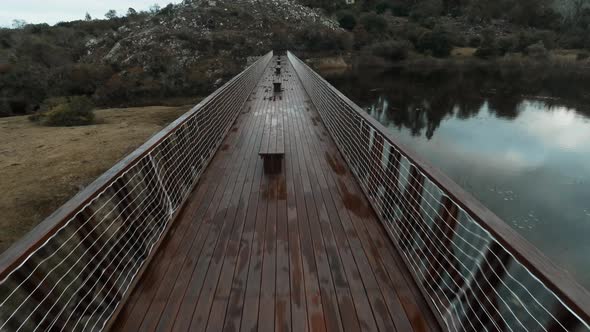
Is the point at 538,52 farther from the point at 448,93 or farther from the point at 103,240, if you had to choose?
the point at 103,240

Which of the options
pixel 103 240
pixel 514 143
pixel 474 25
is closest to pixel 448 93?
pixel 514 143

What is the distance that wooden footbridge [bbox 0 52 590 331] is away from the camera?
4.75 ft

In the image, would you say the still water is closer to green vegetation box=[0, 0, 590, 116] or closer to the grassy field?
the grassy field

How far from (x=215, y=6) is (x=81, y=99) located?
43.7 meters

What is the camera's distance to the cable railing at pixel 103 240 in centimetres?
140

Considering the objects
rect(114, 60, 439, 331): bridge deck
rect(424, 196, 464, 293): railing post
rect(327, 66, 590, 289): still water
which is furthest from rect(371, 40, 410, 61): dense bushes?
rect(424, 196, 464, 293): railing post

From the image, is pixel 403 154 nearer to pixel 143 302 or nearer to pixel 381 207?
pixel 381 207

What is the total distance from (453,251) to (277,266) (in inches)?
48.5

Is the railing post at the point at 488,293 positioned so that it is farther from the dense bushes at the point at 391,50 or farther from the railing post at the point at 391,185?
the dense bushes at the point at 391,50

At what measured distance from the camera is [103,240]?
87.1 inches

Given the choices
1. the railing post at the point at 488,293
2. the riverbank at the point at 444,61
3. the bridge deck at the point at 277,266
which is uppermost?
the riverbank at the point at 444,61

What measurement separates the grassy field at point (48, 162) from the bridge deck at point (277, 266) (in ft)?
17.0

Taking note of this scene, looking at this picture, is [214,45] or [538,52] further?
[214,45]

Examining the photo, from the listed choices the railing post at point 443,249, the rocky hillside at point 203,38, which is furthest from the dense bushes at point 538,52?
the railing post at point 443,249
